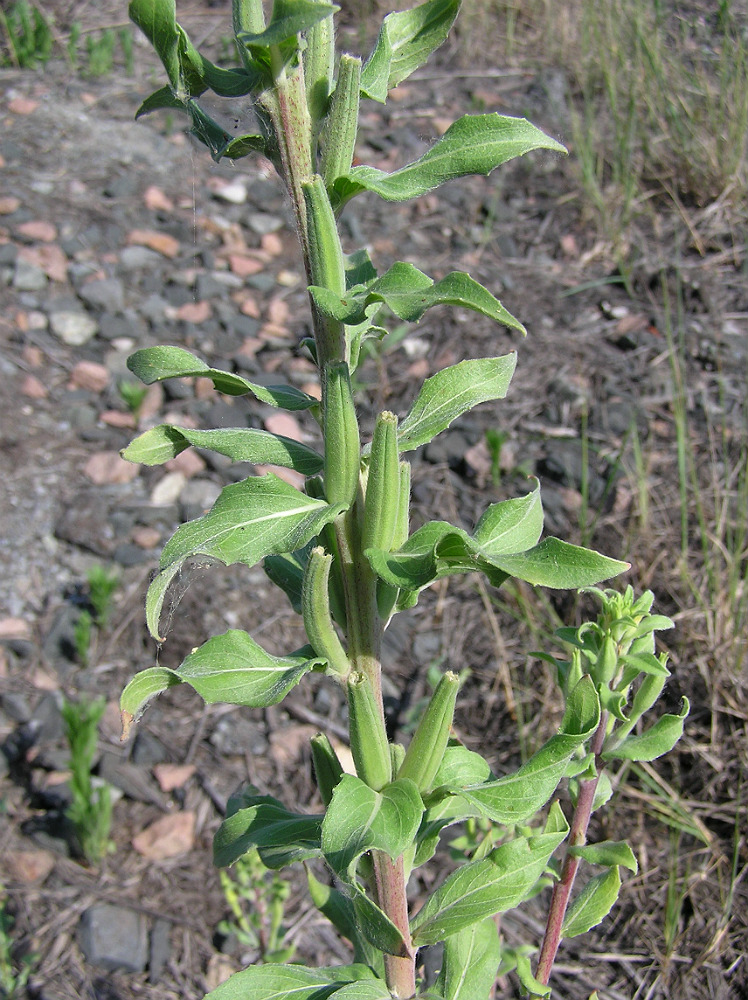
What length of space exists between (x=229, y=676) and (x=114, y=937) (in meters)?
1.67

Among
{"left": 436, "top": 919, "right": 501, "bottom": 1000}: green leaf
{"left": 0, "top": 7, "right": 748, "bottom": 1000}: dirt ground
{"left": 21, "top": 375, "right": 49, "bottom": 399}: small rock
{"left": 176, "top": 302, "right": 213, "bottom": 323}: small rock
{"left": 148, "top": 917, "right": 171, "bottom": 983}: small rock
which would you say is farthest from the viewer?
{"left": 176, "top": 302, "right": 213, "bottom": 323}: small rock

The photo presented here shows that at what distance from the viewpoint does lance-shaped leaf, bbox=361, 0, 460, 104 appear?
1094 millimetres

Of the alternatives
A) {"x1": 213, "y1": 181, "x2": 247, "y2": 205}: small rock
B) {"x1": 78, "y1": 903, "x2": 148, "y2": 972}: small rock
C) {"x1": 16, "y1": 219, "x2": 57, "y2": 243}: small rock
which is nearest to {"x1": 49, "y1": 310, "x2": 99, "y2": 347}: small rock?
{"x1": 16, "y1": 219, "x2": 57, "y2": 243}: small rock

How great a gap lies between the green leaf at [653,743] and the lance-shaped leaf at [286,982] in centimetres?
50

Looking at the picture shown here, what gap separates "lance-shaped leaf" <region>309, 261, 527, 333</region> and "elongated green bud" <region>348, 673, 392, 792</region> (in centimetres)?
49

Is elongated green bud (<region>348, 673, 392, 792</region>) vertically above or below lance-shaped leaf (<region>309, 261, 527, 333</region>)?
below

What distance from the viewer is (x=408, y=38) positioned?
1137mm

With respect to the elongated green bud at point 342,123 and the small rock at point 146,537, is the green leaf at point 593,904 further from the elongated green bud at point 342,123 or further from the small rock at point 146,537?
the small rock at point 146,537

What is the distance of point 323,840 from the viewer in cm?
102

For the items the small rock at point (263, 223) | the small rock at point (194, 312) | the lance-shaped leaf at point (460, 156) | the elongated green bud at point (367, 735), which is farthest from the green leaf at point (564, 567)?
the small rock at point (263, 223)

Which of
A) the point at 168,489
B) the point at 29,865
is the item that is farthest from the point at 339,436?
the point at 168,489

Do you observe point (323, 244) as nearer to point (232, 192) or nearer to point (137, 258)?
point (137, 258)

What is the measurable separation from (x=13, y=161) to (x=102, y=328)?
1596mm

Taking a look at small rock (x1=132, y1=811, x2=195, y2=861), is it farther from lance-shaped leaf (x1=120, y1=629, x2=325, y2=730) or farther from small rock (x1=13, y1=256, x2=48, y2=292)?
small rock (x1=13, y1=256, x2=48, y2=292)
